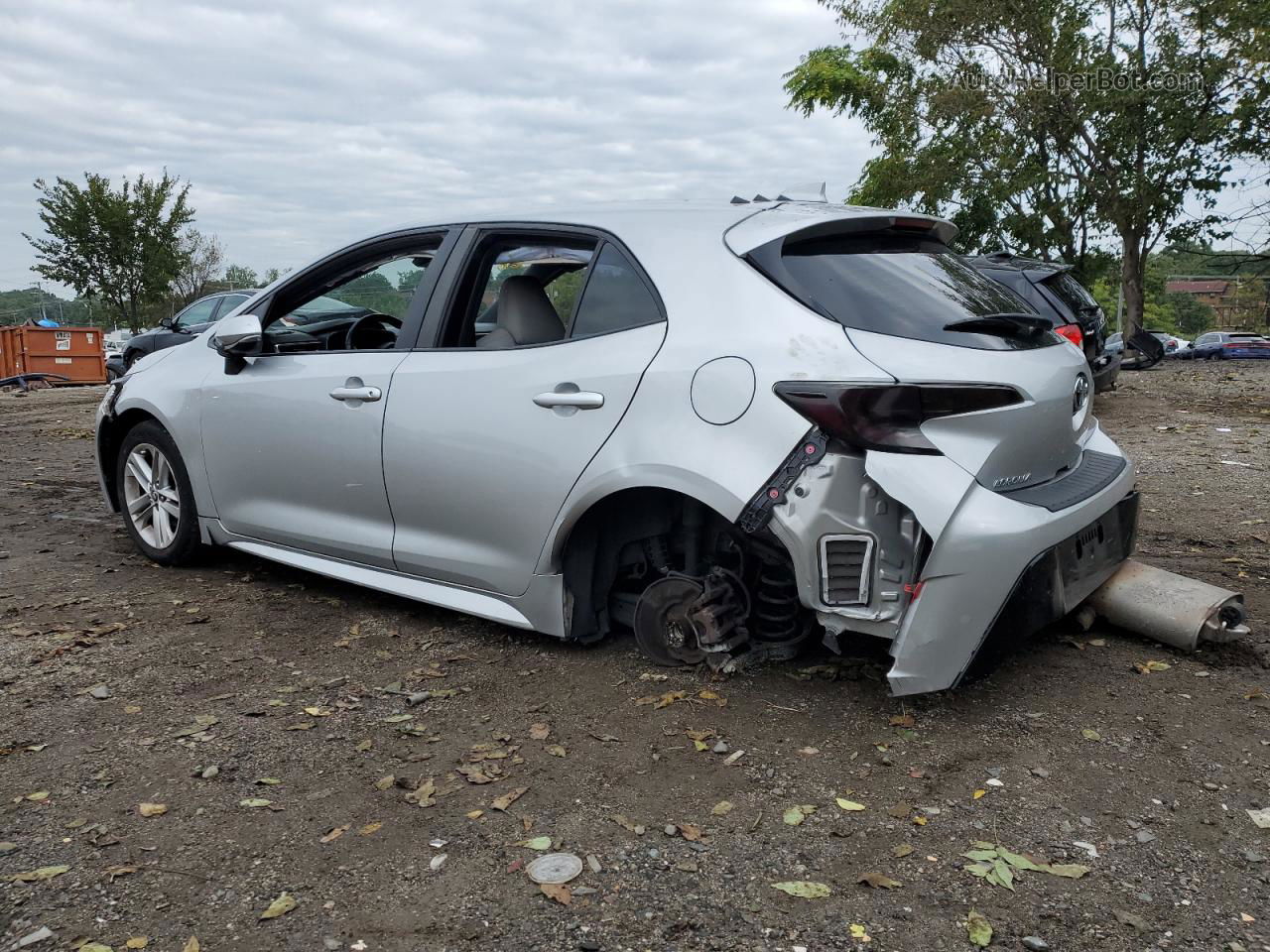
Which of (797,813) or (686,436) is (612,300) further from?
(797,813)

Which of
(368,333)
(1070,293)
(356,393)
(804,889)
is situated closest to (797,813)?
(804,889)

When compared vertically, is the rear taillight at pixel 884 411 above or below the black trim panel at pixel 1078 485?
above

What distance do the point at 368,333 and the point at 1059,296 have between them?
304 inches

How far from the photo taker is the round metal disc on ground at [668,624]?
369cm

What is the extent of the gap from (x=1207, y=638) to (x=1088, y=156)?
2430 cm

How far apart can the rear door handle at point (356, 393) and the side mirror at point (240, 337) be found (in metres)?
0.60

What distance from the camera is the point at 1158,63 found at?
75.8 ft

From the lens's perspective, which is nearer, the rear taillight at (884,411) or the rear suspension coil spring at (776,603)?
the rear taillight at (884,411)

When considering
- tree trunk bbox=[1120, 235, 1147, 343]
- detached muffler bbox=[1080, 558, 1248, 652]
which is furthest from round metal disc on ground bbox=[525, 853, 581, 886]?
tree trunk bbox=[1120, 235, 1147, 343]

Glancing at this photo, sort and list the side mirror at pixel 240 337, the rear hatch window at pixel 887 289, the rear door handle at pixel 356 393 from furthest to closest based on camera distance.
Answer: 1. the side mirror at pixel 240 337
2. the rear door handle at pixel 356 393
3. the rear hatch window at pixel 887 289

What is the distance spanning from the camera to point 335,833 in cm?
275

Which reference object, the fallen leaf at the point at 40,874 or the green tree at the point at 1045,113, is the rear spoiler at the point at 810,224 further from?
the green tree at the point at 1045,113

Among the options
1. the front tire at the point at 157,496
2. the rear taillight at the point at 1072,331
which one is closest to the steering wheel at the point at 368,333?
the front tire at the point at 157,496

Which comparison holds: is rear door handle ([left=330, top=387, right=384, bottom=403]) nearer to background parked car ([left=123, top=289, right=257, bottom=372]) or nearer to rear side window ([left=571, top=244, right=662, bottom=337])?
rear side window ([left=571, top=244, right=662, bottom=337])
